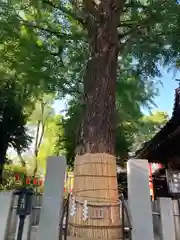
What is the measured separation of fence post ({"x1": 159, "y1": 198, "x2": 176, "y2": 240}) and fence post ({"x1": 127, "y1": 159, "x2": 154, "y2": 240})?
27 cm

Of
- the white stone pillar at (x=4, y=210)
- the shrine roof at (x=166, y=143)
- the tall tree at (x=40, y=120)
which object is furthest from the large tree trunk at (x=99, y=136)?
the tall tree at (x=40, y=120)

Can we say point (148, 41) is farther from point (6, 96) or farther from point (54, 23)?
point (6, 96)

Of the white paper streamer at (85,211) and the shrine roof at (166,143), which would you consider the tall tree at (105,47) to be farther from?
the shrine roof at (166,143)

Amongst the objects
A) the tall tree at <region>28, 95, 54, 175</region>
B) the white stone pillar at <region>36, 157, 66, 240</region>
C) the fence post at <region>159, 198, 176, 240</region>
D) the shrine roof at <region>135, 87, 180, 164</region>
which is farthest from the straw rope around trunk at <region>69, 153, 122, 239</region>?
the tall tree at <region>28, 95, 54, 175</region>

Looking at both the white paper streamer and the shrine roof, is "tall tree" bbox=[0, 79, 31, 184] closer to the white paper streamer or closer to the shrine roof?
the shrine roof

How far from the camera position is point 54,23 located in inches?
207

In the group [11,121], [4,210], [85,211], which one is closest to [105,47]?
[85,211]

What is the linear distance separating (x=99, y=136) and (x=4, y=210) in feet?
4.63

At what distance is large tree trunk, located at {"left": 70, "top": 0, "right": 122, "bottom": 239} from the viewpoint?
195 cm

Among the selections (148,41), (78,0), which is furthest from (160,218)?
(78,0)

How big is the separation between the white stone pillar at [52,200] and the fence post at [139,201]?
0.76 meters

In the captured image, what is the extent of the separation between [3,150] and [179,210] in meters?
8.48

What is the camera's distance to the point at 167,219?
2.53 meters

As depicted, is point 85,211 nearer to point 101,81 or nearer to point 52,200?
point 52,200
